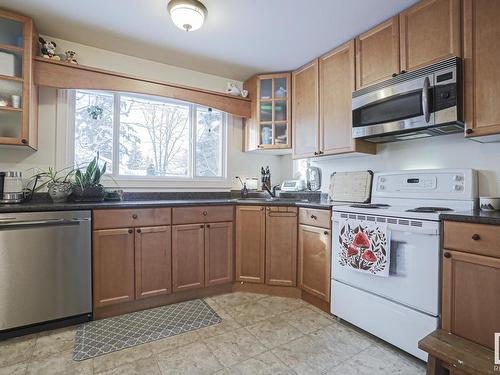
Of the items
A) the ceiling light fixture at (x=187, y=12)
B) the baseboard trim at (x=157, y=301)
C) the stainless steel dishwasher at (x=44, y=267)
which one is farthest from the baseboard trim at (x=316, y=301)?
the ceiling light fixture at (x=187, y=12)

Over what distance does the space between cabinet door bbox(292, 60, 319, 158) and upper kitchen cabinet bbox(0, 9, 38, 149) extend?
2405mm

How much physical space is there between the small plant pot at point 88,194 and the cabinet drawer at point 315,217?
186 cm

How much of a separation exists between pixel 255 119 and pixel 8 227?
2.44m

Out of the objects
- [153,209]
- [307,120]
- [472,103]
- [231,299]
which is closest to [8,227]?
[153,209]

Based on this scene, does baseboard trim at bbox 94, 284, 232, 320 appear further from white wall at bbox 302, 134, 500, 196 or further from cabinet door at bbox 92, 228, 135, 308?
white wall at bbox 302, 134, 500, 196

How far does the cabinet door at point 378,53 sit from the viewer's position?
81.3 inches

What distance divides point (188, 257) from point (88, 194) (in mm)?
1051

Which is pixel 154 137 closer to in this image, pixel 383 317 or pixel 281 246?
pixel 281 246

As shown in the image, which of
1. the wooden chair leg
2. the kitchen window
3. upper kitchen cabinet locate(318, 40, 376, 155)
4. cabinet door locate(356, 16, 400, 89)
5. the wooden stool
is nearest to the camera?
the wooden stool

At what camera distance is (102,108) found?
2.71 m

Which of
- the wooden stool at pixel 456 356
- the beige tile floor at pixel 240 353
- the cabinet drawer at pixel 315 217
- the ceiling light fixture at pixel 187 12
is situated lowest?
the beige tile floor at pixel 240 353

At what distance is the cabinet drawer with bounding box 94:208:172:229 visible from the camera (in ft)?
7.02

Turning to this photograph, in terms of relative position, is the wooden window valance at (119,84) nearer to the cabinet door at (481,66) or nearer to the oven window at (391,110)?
the oven window at (391,110)

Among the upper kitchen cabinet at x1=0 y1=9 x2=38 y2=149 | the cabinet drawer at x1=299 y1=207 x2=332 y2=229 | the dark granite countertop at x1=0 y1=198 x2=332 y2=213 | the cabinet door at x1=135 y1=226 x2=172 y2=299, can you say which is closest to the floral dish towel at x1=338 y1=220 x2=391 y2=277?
the cabinet drawer at x1=299 y1=207 x2=332 y2=229
